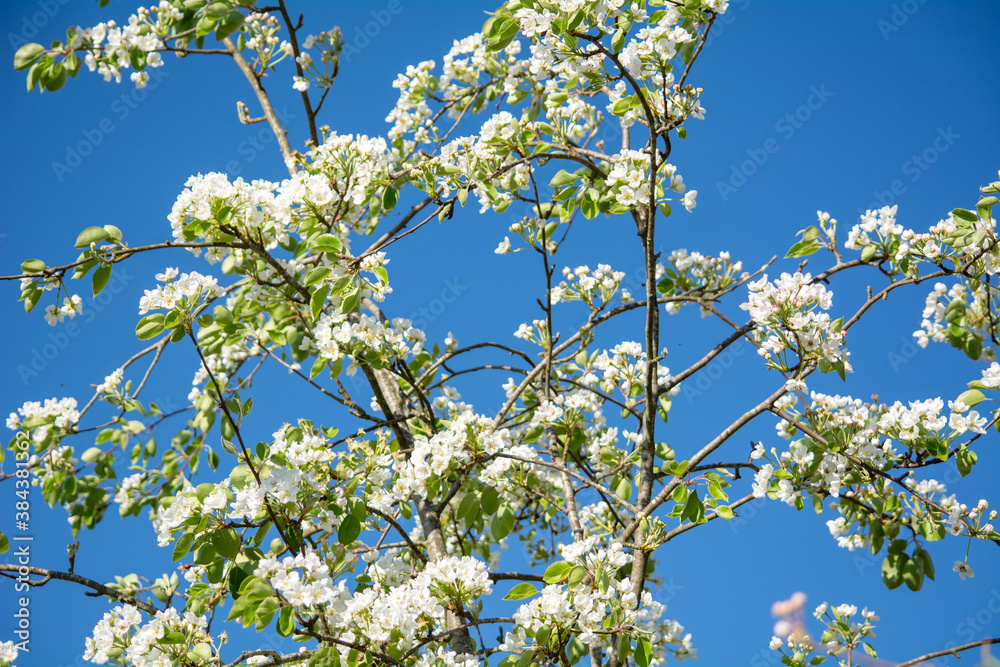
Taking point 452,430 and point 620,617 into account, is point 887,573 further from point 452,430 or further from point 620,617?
point 452,430

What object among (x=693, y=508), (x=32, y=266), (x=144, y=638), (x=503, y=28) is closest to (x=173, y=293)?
(x=32, y=266)

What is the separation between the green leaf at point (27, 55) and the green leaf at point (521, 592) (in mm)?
2627

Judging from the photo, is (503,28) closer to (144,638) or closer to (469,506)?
(469,506)

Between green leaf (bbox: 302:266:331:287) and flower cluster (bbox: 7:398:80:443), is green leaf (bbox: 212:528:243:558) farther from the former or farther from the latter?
flower cluster (bbox: 7:398:80:443)

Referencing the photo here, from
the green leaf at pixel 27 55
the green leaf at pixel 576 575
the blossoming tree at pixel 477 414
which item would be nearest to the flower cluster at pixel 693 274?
the blossoming tree at pixel 477 414

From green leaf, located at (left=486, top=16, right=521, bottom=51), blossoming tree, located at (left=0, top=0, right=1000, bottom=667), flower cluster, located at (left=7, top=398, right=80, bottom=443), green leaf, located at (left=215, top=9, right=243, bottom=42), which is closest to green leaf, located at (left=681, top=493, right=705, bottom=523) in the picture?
blossoming tree, located at (left=0, top=0, right=1000, bottom=667)

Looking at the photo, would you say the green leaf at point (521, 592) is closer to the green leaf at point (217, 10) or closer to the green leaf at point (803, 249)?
the green leaf at point (803, 249)

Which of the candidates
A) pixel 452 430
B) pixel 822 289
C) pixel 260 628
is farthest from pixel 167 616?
pixel 822 289

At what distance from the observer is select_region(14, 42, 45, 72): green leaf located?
2.83 m

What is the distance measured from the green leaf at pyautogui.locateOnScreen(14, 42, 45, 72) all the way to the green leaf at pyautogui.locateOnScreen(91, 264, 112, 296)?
3.74ft

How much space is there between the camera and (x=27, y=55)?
9.34ft

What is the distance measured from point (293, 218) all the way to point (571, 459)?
1.51 metres

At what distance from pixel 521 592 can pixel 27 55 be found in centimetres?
268

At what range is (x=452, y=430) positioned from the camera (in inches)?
95.2
